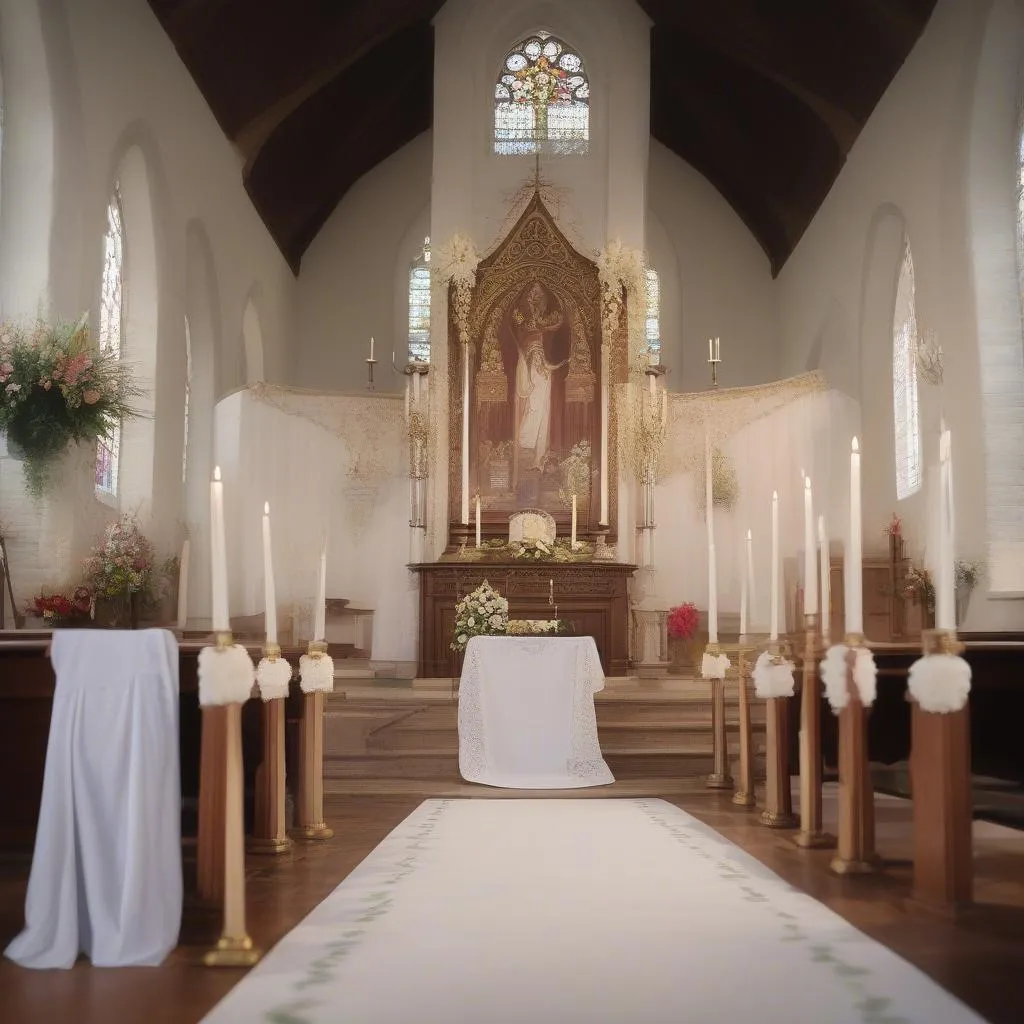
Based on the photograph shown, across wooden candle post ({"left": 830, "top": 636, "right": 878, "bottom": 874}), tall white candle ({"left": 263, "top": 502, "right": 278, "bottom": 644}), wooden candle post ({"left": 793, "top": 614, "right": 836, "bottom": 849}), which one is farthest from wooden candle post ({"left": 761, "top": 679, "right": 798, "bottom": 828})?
tall white candle ({"left": 263, "top": 502, "right": 278, "bottom": 644})

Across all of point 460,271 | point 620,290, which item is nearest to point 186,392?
point 460,271

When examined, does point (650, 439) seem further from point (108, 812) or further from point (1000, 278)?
point (108, 812)

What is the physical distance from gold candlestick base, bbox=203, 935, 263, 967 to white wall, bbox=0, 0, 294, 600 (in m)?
5.54

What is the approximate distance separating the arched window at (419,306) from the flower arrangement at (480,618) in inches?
361

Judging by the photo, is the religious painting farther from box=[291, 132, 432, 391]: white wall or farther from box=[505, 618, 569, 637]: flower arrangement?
box=[291, 132, 432, 391]: white wall

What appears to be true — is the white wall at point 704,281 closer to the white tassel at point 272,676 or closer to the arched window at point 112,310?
the arched window at point 112,310

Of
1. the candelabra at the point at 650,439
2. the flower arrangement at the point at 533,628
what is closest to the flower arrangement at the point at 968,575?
the candelabra at the point at 650,439

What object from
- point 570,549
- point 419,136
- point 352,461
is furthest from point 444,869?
point 419,136

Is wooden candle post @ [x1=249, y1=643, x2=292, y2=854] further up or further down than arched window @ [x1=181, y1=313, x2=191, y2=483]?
further down

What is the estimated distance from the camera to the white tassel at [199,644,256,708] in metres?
3.35

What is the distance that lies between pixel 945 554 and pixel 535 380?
8.47 meters

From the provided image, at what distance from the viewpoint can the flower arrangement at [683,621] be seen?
11.7 m

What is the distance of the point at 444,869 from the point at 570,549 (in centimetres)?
702

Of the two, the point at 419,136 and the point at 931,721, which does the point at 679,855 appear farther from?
the point at 419,136
